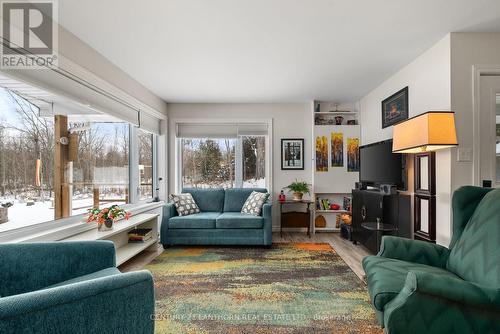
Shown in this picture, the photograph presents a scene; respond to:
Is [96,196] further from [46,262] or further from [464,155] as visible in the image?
[464,155]

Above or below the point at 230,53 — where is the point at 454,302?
below

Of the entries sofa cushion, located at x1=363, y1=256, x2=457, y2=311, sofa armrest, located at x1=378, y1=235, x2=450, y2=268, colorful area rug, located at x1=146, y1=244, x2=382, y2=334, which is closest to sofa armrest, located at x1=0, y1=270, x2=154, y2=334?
colorful area rug, located at x1=146, y1=244, x2=382, y2=334

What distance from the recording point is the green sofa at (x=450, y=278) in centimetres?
127

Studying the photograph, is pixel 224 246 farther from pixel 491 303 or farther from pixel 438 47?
pixel 438 47

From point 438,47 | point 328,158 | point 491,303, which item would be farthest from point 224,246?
point 438,47

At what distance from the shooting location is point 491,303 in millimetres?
1253

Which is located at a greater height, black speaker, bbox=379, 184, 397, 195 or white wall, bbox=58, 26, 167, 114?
white wall, bbox=58, 26, 167, 114

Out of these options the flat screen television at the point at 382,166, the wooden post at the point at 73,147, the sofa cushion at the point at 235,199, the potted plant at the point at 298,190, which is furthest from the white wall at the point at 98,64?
the flat screen television at the point at 382,166

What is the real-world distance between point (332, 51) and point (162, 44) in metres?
1.78

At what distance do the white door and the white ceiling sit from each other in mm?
592

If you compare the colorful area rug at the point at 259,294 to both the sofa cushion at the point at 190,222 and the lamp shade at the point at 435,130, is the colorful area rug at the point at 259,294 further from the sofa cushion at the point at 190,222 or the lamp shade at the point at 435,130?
the lamp shade at the point at 435,130

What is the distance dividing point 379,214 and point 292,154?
6.46 feet

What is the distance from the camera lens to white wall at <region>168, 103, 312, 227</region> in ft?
15.9

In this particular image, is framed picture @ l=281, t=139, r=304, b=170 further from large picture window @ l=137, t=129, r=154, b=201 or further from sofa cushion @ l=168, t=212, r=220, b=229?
large picture window @ l=137, t=129, r=154, b=201
